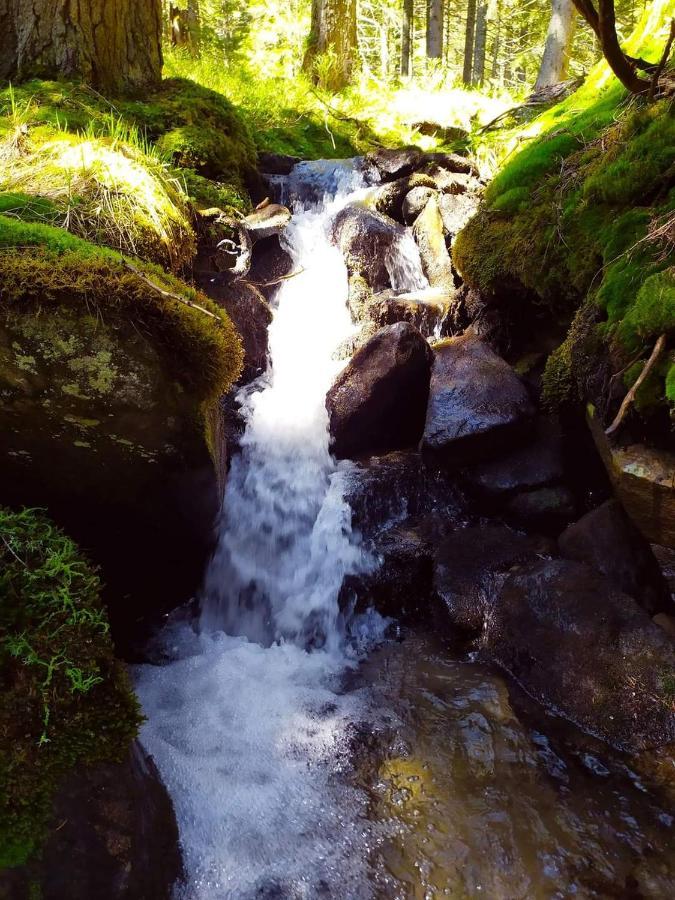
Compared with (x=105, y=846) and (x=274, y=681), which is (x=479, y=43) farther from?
(x=105, y=846)

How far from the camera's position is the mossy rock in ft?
8.99

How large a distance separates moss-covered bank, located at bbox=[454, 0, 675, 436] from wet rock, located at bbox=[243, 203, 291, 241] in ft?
8.50

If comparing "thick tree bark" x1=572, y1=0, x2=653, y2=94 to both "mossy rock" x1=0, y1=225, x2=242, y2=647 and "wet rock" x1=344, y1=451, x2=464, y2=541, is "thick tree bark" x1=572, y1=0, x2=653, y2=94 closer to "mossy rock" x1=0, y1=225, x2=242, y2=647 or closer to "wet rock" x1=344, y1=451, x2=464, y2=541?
"mossy rock" x1=0, y1=225, x2=242, y2=647

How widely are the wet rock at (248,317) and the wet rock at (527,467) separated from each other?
9.81ft

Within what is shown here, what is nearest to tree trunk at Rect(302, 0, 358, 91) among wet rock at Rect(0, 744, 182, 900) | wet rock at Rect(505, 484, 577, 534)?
wet rock at Rect(505, 484, 577, 534)

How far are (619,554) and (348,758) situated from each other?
230 centimetres

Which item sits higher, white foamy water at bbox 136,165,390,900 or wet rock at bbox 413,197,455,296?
wet rock at bbox 413,197,455,296

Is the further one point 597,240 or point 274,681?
point 597,240

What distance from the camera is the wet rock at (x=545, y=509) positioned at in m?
4.39

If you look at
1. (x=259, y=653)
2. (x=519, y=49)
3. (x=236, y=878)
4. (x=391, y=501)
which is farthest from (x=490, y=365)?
(x=519, y=49)

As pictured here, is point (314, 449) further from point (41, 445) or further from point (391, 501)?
point (41, 445)

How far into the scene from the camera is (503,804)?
2648 mm

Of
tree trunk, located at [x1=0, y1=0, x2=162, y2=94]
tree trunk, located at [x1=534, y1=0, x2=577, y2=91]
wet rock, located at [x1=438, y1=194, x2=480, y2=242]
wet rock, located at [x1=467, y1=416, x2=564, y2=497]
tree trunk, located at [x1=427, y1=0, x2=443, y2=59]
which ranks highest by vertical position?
tree trunk, located at [x1=427, y1=0, x2=443, y2=59]

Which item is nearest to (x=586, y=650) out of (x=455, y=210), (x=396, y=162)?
(x=455, y=210)
